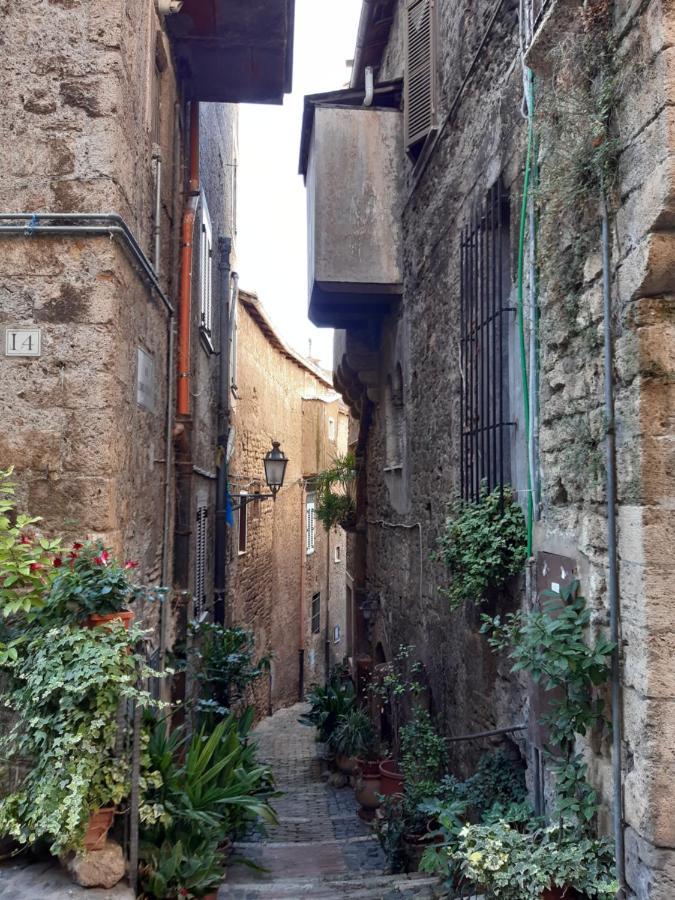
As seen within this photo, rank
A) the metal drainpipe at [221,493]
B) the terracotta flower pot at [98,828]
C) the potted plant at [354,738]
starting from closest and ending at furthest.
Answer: the terracotta flower pot at [98,828] < the potted plant at [354,738] < the metal drainpipe at [221,493]

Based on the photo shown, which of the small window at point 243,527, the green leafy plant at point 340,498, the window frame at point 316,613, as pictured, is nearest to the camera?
the small window at point 243,527

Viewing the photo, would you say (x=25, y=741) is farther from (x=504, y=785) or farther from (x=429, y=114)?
(x=429, y=114)

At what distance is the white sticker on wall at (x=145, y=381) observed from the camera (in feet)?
16.3

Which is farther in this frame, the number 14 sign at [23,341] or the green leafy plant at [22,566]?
the number 14 sign at [23,341]

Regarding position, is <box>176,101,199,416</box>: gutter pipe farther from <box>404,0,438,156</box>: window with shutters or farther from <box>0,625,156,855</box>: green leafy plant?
<box>0,625,156,855</box>: green leafy plant

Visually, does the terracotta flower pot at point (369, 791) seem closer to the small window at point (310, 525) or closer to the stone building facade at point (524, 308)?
the stone building facade at point (524, 308)

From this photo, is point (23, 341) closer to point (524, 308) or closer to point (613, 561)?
point (524, 308)

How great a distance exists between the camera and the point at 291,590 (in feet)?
58.6

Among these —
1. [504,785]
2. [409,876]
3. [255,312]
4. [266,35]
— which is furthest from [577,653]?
[255,312]

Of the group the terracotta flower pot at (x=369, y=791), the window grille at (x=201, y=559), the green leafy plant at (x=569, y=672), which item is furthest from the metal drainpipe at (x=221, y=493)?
the green leafy plant at (x=569, y=672)

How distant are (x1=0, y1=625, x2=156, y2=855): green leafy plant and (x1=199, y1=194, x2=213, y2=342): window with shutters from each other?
4.87m

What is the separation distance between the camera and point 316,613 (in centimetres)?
2097

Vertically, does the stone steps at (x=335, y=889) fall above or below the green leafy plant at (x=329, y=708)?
above

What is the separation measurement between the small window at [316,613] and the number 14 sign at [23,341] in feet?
55.7
